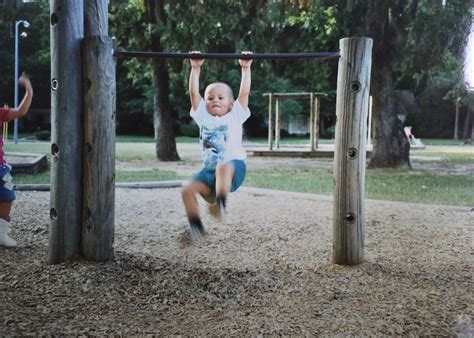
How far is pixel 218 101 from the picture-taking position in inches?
164

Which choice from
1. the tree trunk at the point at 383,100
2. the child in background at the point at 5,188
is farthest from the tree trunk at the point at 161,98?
the child in background at the point at 5,188

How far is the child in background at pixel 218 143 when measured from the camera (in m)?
4.14

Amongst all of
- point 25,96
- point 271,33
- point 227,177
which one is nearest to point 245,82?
point 227,177

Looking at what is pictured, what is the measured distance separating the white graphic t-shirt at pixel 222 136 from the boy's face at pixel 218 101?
30 mm

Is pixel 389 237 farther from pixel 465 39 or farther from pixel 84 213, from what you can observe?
pixel 465 39

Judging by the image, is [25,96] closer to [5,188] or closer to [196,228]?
[5,188]

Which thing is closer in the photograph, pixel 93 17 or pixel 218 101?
pixel 218 101

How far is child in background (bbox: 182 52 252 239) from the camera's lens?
414cm

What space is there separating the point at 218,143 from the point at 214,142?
0.10 ft

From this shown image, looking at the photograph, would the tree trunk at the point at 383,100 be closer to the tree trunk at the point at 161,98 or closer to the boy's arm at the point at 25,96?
the tree trunk at the point at 161,98

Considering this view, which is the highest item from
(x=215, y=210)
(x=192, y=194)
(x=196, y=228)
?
(x=192, y=194)

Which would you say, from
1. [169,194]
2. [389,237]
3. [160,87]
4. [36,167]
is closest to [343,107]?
[389,237]

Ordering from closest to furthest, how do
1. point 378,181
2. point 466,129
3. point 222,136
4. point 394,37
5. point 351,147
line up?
point 222,136 < point 351,147 < point 378,181 < point 394,37 < point 466,129

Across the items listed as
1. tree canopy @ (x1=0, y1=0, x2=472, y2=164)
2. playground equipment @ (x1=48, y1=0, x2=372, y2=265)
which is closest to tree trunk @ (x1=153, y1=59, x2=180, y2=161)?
tree canopy @ (x1=0, y1=0, x2=472, y2=164)
